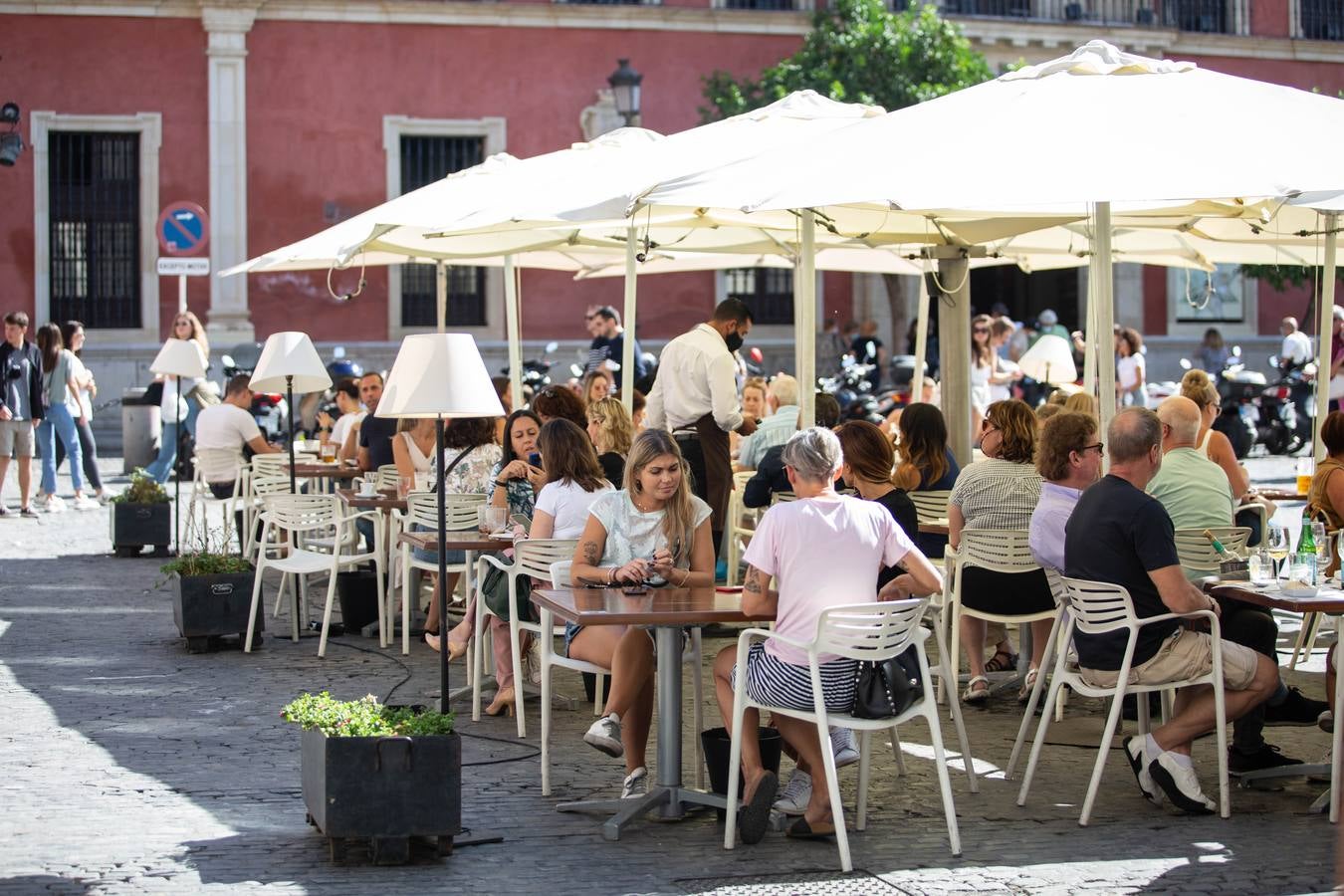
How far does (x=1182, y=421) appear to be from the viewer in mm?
7730

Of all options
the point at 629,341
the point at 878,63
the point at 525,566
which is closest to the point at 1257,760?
the point at 525,566

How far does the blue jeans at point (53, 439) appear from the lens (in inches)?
658

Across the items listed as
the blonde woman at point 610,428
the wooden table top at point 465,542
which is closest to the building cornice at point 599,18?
the blonde woman at point 610,428

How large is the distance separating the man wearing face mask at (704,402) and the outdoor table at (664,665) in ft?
A: 12.6

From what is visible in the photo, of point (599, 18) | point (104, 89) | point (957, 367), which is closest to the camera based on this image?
point (957, 367)

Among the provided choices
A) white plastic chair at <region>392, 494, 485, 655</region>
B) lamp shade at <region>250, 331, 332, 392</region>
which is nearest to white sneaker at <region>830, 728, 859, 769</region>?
white plastic chair at <region>392, 494, 485, 655</region>

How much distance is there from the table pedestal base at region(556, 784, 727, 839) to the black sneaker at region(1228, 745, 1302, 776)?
201 centimetres

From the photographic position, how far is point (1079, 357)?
22.9 meters

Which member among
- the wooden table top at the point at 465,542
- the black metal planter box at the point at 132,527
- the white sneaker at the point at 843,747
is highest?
the wooden table top at the point at 465,542

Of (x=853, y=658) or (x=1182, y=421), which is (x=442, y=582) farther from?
(x=1182, y=421)

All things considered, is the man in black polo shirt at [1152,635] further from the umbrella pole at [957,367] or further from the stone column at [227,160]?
the stone column at [227,160]

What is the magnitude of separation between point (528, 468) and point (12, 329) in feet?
29.8

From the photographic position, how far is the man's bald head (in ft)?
25.3

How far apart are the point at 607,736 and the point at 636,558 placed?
0.70 m
